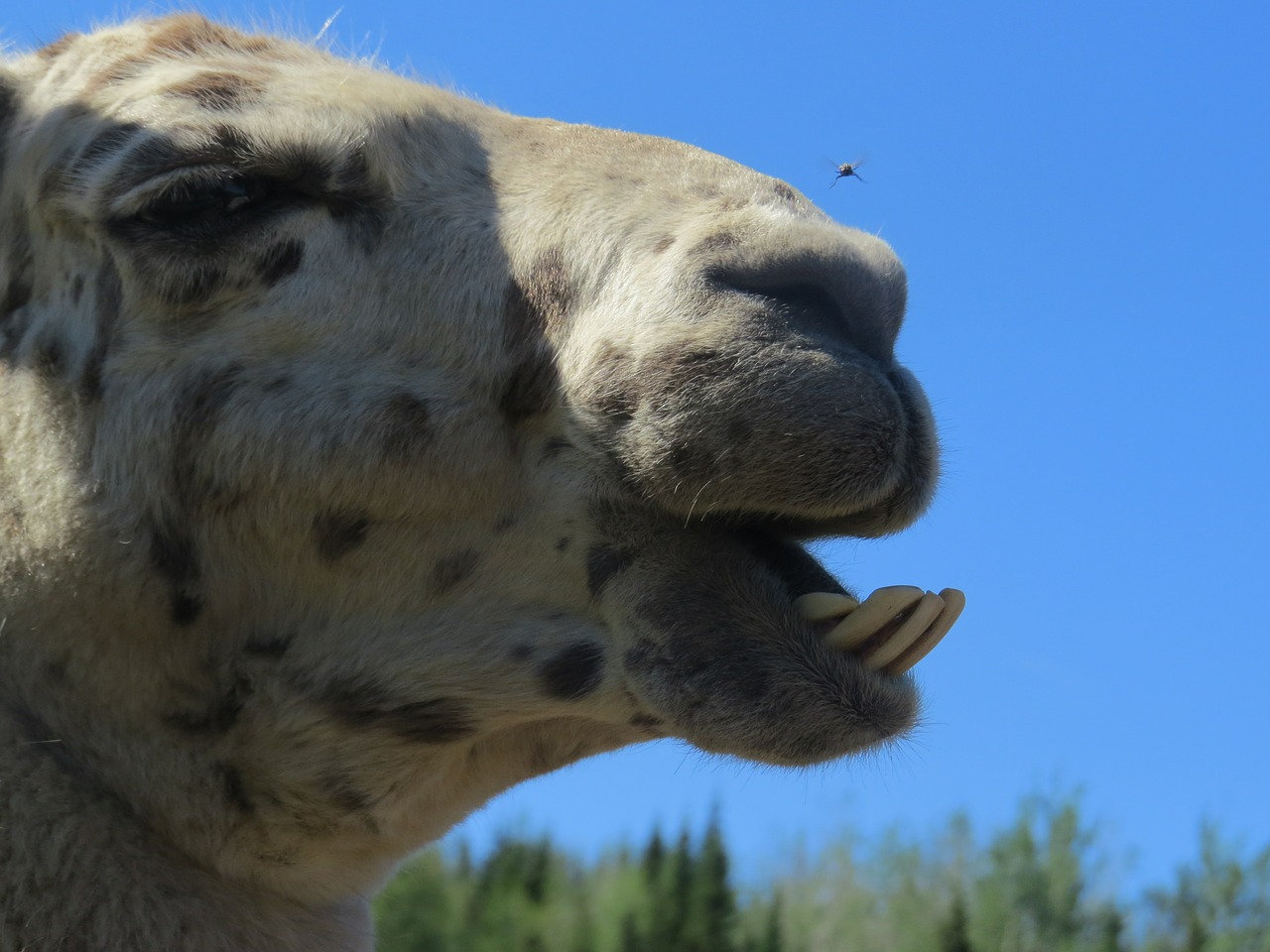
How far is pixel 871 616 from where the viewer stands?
101 inches

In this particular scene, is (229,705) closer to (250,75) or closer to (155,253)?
(155,253)

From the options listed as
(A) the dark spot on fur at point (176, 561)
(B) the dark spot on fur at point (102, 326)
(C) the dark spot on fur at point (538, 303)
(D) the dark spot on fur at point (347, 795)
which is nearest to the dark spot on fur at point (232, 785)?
(D) the dark spot on fur at point (347, 795)

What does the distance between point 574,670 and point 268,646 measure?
0.62 m

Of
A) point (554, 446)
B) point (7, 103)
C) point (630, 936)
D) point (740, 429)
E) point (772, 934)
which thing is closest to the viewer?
point (740, 429)

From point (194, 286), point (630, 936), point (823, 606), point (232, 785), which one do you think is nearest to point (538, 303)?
point (194, 286)

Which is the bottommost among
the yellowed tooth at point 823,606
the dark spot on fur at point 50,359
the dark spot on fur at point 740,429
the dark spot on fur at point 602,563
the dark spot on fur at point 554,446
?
the yellowed tooth at point 823,606

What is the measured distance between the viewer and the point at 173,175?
288 cm

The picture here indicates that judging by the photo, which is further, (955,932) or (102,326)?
(955,932)

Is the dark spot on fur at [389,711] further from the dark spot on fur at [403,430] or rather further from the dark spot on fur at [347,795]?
the dark spot on fur at [403,430]

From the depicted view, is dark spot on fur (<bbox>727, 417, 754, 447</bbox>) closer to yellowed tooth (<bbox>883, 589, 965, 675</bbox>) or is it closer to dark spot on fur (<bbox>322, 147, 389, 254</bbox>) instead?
yellowed tooth (<bbox>883, 589, 965, 675</bbox>)

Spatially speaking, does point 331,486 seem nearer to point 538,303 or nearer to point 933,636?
point 538,303

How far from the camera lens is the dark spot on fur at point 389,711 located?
290 cm

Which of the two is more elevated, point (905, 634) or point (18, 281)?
point (18, 281)

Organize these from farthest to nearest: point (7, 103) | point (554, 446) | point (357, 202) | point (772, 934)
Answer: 1. point (772, 934)
2. point (7, 103)
3. point (357, 202)
4. point (554, 446)
